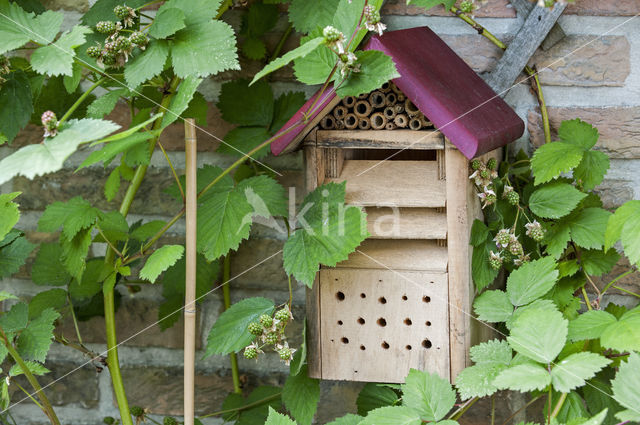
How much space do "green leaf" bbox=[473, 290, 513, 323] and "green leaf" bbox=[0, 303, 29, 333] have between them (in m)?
0.66

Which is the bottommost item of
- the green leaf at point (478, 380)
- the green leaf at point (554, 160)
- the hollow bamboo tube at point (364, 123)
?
the green leaf at point (478, 380)

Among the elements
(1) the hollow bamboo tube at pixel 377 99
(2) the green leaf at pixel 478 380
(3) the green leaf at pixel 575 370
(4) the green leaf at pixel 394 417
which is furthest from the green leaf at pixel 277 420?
(1) the hollow bamboo tube at pixel 377 99

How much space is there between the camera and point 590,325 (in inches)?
35.9

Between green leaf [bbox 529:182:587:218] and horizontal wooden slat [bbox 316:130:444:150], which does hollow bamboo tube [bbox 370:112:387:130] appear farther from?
green leaf [bbox 529:182:587:218]

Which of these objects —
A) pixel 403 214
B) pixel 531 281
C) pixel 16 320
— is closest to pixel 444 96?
pixel 403 214

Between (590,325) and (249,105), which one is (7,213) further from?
(590,325)

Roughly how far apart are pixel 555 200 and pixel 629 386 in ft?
1.10

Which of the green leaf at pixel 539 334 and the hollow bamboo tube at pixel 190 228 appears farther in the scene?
the hollow bamboo tube at pixel 190 228

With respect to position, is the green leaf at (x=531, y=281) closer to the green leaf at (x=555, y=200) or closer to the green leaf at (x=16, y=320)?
the green leaf at (x=555, y=200)

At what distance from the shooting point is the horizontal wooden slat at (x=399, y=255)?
0.97 metres

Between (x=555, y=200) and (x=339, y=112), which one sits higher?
(x=339, y=112)

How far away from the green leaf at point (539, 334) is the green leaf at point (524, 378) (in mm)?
13

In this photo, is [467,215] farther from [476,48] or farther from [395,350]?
[476,48]

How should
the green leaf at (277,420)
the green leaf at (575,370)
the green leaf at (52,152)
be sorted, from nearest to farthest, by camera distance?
the green leaf at (52,152), the green leaf at (575,370), the green leaf at (277,420)
